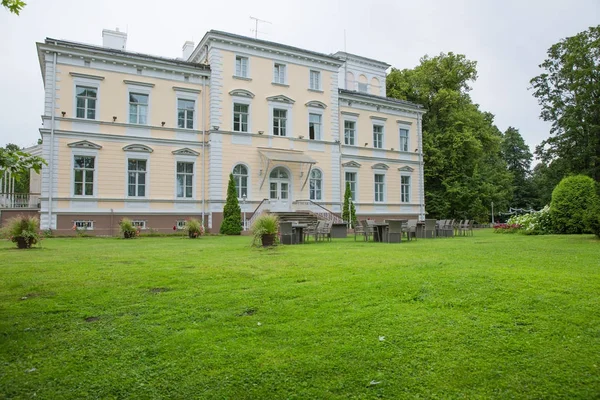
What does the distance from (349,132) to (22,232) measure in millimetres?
22284

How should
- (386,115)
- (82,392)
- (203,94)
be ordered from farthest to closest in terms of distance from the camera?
(386,115)
(203,94)
(82,392)

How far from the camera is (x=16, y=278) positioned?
720 centimetres

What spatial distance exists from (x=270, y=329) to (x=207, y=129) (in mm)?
21940

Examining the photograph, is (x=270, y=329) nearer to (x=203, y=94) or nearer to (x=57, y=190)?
(x=57, y=190)

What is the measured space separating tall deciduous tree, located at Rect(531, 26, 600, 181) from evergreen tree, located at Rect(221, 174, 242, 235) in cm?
2463

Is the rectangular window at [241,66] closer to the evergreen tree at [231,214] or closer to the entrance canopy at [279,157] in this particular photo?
the entrance canopy at [279,157]

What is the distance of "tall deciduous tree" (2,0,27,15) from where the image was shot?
464 cm

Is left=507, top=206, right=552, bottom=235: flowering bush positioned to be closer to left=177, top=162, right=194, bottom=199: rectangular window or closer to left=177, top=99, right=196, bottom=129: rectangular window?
left=177, top=162, right=194, bottom=199: rectangular window

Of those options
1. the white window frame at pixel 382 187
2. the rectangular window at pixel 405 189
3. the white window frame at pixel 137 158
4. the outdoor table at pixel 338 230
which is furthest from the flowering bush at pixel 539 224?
the white window frame at pixel 137 158

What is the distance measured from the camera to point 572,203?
17.9 metres

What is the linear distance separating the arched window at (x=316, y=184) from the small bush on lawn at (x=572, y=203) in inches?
545

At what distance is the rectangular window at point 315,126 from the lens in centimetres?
2844

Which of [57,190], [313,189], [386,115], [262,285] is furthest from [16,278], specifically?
[386,115]

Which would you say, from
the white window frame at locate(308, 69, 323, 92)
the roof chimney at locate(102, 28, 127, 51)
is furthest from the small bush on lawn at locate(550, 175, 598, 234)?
the roof chimney at locate(102, 28, 127, 51)
